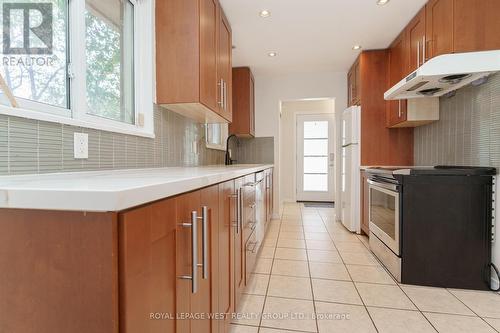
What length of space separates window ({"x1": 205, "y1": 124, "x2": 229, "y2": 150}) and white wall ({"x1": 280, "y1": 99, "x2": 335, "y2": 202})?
2374mm

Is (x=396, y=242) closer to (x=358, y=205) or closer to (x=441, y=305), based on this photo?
(x=441, y=305)

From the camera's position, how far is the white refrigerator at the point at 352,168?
333 cm

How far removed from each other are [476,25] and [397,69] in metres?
1.09

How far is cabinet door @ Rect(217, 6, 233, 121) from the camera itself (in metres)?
2.24

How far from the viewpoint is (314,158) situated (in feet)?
19.0

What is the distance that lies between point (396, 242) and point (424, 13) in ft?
6.77

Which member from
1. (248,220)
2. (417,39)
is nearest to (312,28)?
(417,39)

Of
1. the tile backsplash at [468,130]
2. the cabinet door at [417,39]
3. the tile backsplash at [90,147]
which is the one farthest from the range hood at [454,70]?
the tile backsplash at [90,147]

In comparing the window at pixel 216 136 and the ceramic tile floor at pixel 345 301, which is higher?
the window at pixel 216 136

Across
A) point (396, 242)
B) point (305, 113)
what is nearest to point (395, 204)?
point (396, 242)

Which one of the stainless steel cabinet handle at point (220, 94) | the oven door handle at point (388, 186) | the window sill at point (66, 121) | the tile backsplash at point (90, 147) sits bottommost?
the oven door handle at point (388, 186)

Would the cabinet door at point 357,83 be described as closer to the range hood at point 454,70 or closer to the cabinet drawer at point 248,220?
the range hood at point 454,70

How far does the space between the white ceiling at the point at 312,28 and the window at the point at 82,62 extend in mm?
1044

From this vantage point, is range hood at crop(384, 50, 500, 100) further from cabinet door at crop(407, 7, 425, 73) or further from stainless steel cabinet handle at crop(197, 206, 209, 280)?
stainless steel cabinet handle at crop(197, 206, 209, 280)
